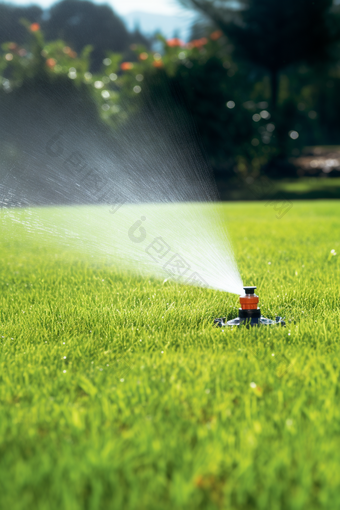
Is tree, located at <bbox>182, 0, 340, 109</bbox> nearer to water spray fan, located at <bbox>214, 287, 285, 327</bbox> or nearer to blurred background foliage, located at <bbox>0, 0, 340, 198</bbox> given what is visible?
blurred background foliage, located at <bbox>0, 0, 340, 198</bbox>

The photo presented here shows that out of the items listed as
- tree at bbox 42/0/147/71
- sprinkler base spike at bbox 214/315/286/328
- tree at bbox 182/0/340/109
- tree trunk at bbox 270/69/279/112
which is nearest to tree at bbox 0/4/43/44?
tree at bbox 42/0/147/71

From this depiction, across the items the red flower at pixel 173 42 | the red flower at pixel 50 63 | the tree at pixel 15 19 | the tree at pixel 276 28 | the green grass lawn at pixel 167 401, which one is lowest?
the green grass lawn at pixel 167 401

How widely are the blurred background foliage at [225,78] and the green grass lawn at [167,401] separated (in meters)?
12.9

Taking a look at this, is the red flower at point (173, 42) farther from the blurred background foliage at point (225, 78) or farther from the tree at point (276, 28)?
the tree at point (276, 28)

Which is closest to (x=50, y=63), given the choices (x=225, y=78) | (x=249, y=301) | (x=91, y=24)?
(x=225, y=78)

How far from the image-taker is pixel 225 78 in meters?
17.3

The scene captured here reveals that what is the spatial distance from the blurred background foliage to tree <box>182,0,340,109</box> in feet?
0.14

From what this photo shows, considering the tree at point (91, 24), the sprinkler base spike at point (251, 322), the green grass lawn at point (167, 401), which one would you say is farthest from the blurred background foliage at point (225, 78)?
the tree at point (91, 24)

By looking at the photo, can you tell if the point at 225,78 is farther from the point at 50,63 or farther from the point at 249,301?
the point at 249,301

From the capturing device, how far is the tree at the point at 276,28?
63.2 feet

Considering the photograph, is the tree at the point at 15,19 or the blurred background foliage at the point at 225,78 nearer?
the blurred background foliage at the point at 225,78

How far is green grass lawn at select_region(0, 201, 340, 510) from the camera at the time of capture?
4.01 feet

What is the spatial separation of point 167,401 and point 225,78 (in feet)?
56.6

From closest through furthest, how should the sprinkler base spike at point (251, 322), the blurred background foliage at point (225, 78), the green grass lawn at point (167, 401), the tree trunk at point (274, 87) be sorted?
the green grass lawn at point (167, 401) → the sprinkler base spike at point (251, 322) → the blurred background foliage at point (225, 78) → the tree trunk at point (274, 87)
